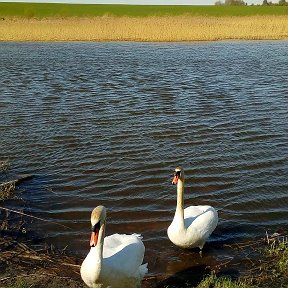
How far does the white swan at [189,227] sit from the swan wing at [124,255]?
781mm

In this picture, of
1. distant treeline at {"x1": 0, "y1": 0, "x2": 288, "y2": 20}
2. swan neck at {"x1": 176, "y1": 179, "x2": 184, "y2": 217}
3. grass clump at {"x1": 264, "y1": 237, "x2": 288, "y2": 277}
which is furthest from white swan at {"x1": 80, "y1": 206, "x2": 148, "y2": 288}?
distant treeline at {"x1": 0, "y1": 0, "x2": 288, "y2": 20}

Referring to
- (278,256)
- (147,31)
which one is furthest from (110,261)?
(147,31)

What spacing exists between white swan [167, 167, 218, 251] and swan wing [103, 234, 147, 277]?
78 centimetres

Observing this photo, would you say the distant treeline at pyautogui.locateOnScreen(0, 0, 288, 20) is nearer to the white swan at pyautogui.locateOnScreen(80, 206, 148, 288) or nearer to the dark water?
the dark water

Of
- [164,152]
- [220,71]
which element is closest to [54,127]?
[164,152]

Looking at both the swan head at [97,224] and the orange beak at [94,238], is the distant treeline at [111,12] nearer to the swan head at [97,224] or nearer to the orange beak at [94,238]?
the swan head at [97,224]

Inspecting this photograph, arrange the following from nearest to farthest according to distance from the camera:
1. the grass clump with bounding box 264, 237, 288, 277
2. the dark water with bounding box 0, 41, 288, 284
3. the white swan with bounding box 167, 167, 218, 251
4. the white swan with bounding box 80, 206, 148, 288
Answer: the white swan with bounding box 80, 206, 148, 288 → the grass clump with bounding box 264, 237, 288, 277 → the white swan with bounding box 167, 167, 218, 251 → the dark water with bounding box 0, 41, 288, 284

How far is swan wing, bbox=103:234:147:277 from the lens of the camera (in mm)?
5341

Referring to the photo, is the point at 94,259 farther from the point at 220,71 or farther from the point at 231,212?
the point at 220,71

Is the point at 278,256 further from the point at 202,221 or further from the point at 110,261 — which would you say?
the point at 110,261

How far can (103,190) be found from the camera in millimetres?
8727

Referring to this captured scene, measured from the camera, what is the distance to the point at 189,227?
21.4ft

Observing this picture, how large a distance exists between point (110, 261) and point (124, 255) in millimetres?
214

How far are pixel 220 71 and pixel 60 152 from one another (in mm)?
11559
